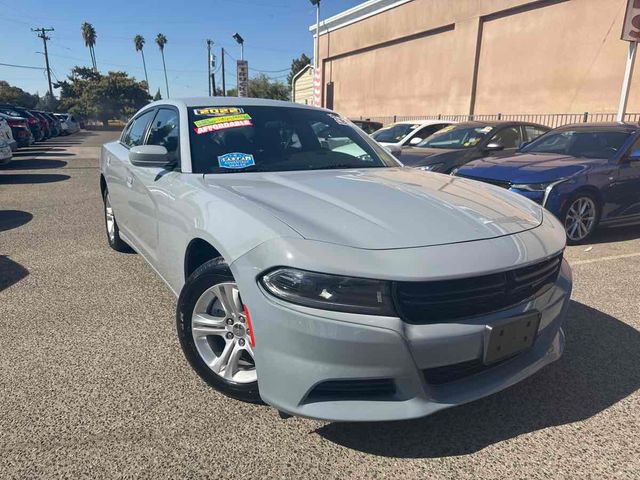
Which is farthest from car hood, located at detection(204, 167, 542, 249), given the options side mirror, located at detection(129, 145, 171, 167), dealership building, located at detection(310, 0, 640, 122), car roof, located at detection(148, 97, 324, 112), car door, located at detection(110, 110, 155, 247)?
dealership building, located at detection(310, 0, 640, 122)

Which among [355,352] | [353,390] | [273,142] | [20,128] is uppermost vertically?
[273,142]

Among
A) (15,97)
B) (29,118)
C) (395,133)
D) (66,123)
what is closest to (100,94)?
(15,97)

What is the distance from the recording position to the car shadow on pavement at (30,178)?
10.0m

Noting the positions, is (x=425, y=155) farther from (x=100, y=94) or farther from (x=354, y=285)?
(x=100, y=94)

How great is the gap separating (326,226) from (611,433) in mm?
1665

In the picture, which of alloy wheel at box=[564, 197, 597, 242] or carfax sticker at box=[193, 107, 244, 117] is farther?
alloy wheel at box=[564, 197, 597, 242]

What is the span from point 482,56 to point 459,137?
43.8 feet

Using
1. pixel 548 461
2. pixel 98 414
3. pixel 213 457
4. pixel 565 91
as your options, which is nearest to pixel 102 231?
pixel 98 414

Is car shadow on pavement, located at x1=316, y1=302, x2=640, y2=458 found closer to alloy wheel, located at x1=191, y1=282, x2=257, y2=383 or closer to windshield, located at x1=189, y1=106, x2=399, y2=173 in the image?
alloy wheel, located at x1=191, y1=282, x2=257, y2=383

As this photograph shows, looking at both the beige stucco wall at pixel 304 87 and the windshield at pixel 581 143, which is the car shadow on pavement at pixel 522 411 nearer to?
the windshield at pixel 581 143

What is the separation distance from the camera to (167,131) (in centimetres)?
344

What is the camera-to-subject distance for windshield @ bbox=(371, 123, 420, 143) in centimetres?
1073

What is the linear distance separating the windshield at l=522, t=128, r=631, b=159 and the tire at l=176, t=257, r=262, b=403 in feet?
18.0

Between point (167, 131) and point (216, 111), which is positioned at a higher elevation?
point (216, 111)
